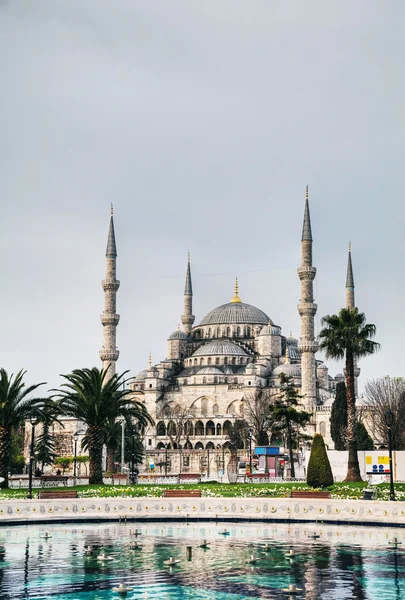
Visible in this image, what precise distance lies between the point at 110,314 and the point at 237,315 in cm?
2754

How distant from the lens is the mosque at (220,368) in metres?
66.7

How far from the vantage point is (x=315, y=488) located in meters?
29.7

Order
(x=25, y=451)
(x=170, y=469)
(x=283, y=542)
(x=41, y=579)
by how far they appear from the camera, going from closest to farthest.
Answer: (x=41, y=579)
(x=283, y=542)
(x=170, y=469)
(x=25, y=451)

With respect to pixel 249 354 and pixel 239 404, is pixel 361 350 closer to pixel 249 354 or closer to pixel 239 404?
pixel 239 404

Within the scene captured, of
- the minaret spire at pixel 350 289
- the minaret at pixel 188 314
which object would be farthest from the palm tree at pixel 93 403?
the minaret at pixel 188 314

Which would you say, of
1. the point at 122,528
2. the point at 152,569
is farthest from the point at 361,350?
the point at 152,569

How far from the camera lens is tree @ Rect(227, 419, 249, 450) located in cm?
6921

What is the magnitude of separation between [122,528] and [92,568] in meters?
6.53

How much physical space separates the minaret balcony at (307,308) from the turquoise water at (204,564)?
4381 centimetres

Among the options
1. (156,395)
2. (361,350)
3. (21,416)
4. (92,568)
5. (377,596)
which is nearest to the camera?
(377,596)

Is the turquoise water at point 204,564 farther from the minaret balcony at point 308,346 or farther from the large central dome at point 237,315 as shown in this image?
the large central dome at point 237,315

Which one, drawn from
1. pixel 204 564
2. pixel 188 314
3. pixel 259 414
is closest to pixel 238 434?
pixel 259 414

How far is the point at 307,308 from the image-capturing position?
2544 inches

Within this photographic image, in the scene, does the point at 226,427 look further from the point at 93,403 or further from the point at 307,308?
the point at 93,403
